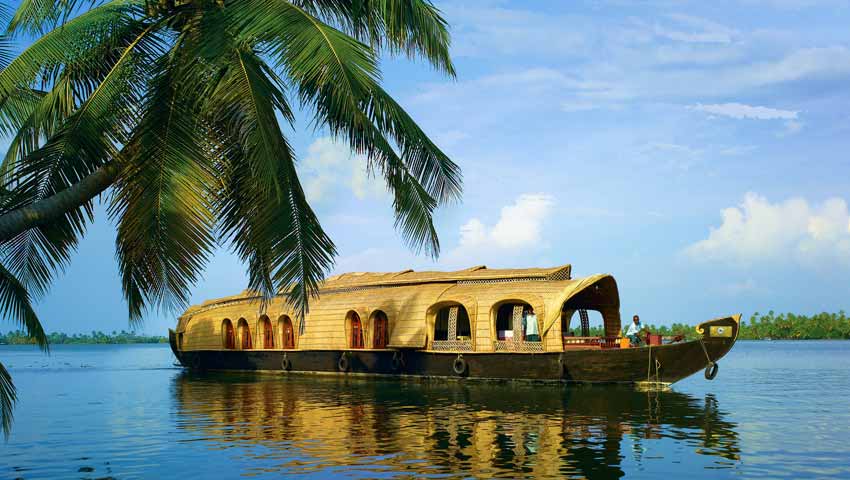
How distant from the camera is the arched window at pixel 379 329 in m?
21.1

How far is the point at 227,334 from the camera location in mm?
26188

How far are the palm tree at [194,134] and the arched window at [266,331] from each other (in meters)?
16.8

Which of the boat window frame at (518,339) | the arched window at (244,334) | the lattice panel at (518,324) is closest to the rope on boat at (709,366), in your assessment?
the boat window frame at (518,339)

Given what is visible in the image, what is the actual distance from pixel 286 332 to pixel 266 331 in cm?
96

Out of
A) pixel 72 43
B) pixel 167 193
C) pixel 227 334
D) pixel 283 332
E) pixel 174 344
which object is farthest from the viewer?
pixel 174 344

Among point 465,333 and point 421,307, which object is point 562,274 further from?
point 465,333

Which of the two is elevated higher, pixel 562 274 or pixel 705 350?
pixel 562 274

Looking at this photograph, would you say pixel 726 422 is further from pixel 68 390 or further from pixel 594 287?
pixel 68 390

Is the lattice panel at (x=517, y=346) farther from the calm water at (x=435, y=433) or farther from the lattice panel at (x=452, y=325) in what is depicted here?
the lattice panel at (x=452, y=325)

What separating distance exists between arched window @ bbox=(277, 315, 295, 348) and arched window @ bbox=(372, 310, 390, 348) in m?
3.59

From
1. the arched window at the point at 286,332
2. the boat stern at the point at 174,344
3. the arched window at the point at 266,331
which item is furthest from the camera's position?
the boat stern at the point at 174,344

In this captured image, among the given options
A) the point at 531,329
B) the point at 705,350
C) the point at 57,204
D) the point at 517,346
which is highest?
the point at 57,204

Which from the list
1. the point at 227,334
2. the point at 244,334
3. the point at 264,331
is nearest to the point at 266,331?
the point at 264,331

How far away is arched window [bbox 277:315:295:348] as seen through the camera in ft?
78.0
